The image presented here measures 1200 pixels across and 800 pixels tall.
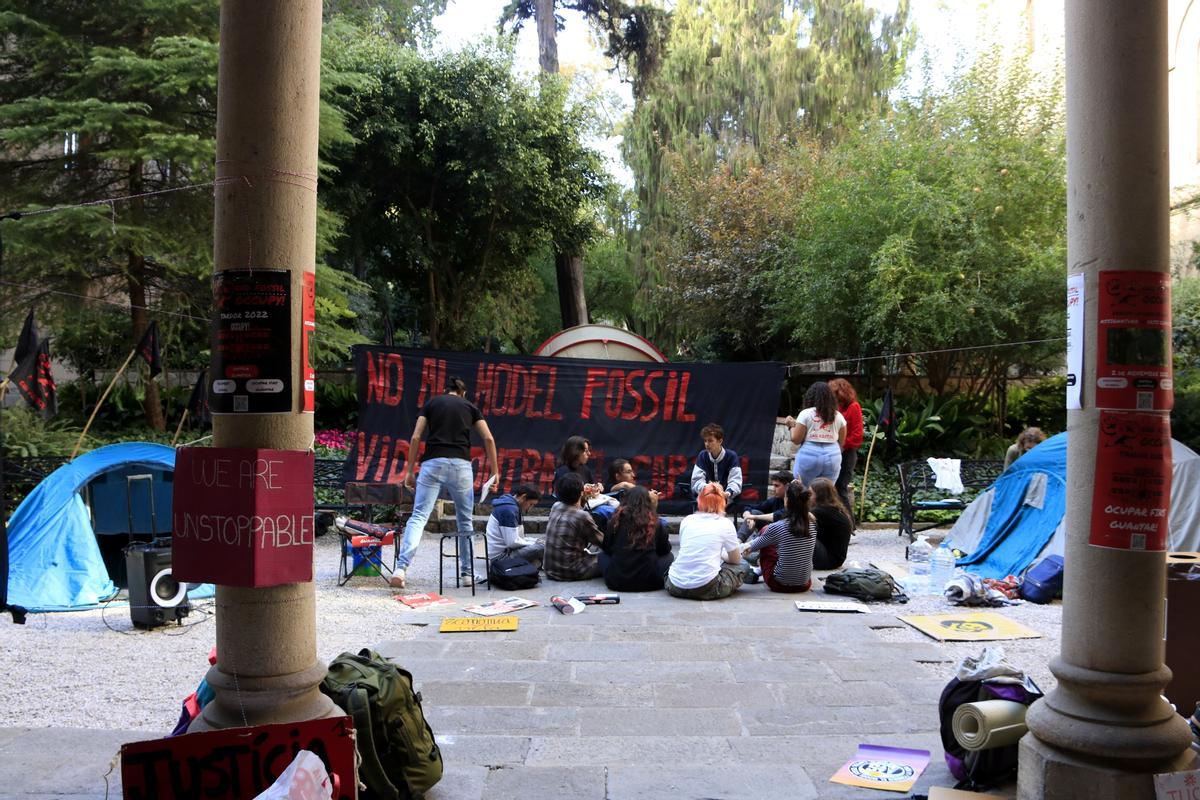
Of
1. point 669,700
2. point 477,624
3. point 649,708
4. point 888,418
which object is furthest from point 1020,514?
point 649,708

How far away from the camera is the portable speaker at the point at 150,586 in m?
7.38

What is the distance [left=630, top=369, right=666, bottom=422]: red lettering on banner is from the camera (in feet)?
43.2

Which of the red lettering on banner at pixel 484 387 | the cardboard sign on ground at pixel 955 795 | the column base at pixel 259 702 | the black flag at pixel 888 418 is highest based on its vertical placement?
the red lettering on banner at pixel 484 387

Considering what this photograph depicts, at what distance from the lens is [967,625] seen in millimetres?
7520

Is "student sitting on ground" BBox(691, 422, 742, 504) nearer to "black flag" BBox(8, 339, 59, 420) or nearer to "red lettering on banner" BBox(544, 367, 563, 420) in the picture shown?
"red lettering on banner" BBox(544, 367, 563, 420)

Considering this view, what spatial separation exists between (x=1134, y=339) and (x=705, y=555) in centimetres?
544

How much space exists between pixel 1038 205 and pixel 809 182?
5.76 meters

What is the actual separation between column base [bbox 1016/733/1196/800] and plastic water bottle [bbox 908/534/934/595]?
558cm

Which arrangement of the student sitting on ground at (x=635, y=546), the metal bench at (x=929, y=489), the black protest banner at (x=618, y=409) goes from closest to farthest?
the student sitting on ground at (x=635, y=546)
the metal bench at (x=929, y=489)
the black protest banner at (x=618, y=409)

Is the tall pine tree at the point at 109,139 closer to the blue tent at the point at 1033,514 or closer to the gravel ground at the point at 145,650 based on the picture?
the gravel ground at the point at 145,650

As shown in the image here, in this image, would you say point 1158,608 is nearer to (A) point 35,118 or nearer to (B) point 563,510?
(B) point 563,510

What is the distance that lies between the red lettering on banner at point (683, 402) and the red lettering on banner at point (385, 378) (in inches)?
150

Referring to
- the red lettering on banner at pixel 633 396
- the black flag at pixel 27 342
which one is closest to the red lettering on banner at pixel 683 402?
the red lettering on banner at pixel 633 396

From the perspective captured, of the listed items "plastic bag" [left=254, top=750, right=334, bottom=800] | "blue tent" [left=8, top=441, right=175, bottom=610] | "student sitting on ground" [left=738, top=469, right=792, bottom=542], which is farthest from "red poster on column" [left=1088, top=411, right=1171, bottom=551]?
"blue tent" [left=8, top=441, right=175, bottom=610]
